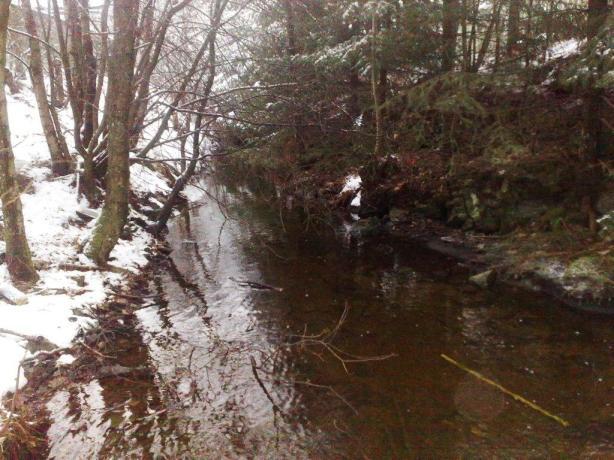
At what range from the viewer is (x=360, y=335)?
20.9 feet

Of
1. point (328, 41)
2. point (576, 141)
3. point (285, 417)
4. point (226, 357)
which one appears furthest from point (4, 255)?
point (576, 141)

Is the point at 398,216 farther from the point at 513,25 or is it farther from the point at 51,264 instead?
the point at 51,264

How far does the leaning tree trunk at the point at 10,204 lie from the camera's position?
5.74 m

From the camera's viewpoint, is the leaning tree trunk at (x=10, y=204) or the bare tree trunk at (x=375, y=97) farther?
the bare tree trunk at (x=375, y=97)

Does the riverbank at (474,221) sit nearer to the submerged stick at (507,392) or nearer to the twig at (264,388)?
the submerged stick at (507,392)

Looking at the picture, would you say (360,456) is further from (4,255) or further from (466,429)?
(4,255)

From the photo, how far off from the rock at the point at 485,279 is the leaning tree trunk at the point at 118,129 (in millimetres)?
6720

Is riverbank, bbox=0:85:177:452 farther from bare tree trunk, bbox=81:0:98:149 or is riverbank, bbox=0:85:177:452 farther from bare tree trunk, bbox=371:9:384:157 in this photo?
bare tree trunk, bbox=371:9:384:157

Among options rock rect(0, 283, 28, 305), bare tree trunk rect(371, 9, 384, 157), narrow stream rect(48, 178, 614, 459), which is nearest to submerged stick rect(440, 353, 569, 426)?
narrow stream rect(48, 178, 614, 459)

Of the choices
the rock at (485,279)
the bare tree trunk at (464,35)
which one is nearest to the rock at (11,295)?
the rock at (485,279)

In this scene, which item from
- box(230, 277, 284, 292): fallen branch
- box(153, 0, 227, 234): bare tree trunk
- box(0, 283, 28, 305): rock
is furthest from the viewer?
box(153, 0, 227, 234): bare tree trunk

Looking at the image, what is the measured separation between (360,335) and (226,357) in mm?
1910

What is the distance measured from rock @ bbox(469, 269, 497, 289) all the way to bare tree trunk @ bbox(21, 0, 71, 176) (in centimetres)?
889

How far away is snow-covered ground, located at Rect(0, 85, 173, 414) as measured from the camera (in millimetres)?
5672
